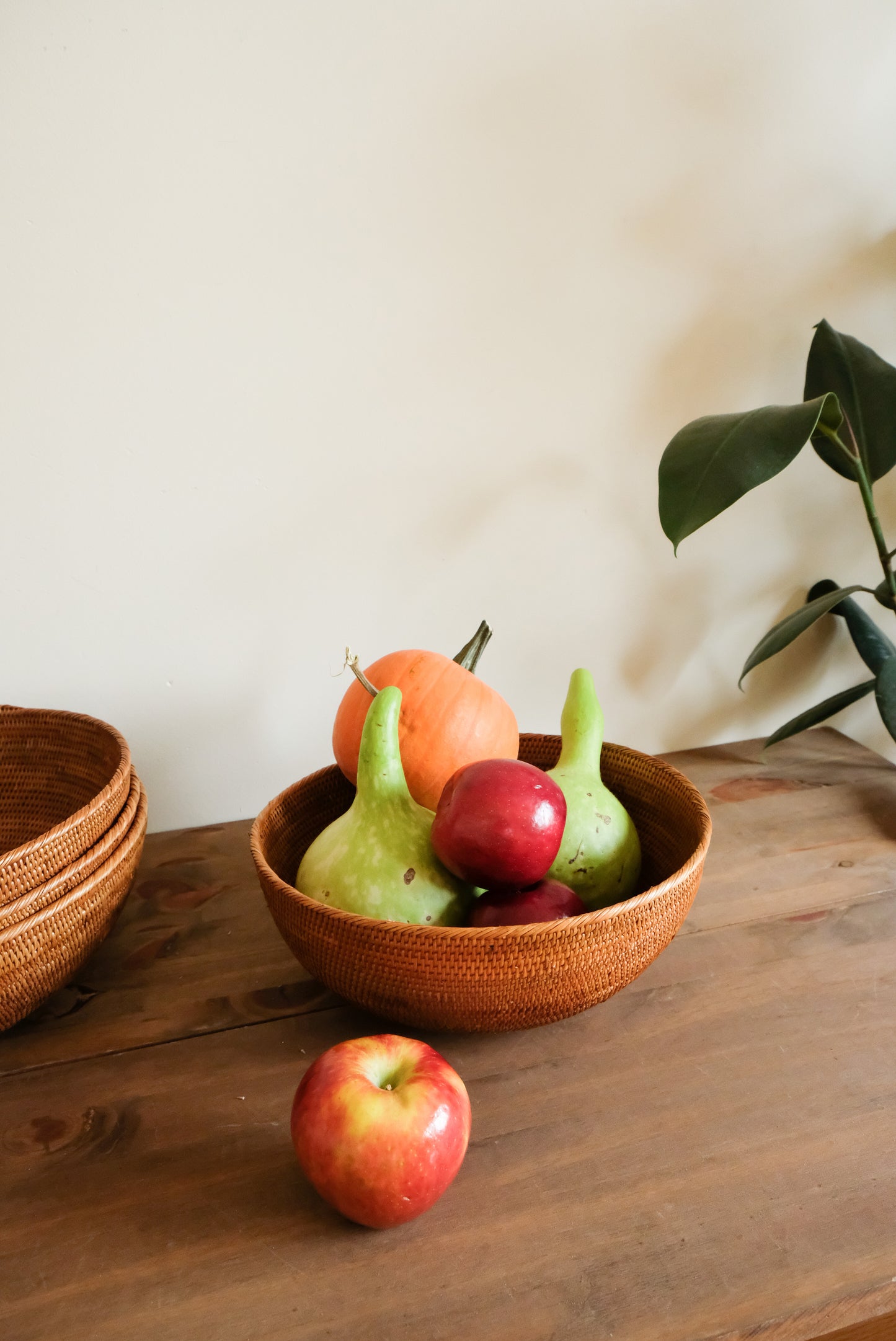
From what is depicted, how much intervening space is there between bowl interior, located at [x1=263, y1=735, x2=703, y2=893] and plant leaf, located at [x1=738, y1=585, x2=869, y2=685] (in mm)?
241

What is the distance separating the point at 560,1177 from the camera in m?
0.50

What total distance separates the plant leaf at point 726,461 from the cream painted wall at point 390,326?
21 centimetres

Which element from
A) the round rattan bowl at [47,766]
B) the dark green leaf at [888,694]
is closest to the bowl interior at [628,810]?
the round rattan bowl at [47,766]

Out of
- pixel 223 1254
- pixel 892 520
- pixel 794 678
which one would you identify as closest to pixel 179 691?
pixel 223 1254

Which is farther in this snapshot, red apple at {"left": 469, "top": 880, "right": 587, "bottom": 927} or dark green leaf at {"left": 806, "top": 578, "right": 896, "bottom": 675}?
dark green leaf at {"left": 806, "top": 578, "right": 896, "bottom": 675}

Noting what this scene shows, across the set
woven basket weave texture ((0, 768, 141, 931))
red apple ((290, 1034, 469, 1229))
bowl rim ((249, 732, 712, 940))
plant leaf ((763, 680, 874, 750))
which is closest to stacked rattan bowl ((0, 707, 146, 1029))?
woven basket weave texture ((0, 768, 141, 931))

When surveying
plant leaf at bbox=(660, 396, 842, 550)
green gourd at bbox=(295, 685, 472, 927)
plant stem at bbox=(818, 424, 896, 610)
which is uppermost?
plant leaf at bbox=(660, 396, 842, 550)

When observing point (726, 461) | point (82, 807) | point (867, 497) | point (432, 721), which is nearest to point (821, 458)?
point (867, 497)

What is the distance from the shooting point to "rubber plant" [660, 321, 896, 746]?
0.71m

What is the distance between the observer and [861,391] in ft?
2.94

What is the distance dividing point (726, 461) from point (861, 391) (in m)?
0.28

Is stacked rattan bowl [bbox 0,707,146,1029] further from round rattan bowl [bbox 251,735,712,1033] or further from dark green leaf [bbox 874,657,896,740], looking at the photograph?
dark green leaf [bbox 874,657,896,740]

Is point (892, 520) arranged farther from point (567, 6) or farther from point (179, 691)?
point (179, 691)

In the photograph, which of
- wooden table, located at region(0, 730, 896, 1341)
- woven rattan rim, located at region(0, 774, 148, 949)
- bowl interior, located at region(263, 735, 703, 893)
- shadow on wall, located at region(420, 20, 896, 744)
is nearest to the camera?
wooden table, located at region(0, 730, 896, 1341)
